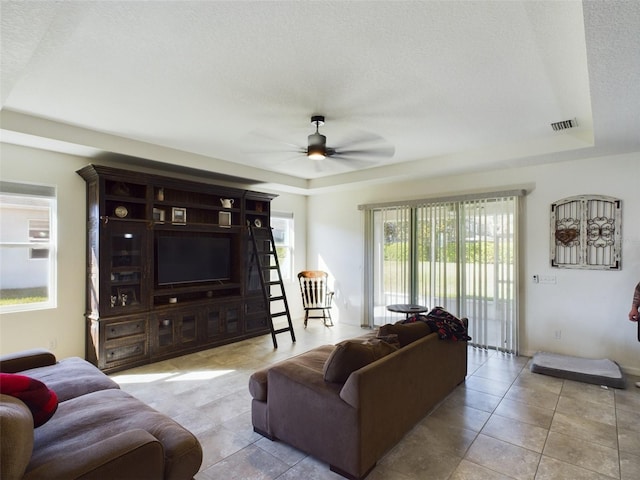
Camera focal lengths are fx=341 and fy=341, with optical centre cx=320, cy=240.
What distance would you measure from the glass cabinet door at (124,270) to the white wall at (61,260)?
1.42 ft

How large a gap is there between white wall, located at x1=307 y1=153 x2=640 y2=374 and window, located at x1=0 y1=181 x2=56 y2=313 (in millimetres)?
5045

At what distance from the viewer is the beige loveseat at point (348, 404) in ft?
6.98

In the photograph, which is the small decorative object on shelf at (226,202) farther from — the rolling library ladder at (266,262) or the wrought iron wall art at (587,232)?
the wrought iron wall art at (587,232)

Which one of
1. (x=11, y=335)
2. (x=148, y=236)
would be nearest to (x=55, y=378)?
(x=11, y=335)

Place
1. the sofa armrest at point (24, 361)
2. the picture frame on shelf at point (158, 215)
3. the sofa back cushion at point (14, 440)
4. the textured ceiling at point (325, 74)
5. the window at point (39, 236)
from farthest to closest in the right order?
1. the picture frame on shelf at point (158, 215)
2. the window at point (39, 236)
3. the sofa armrest at point (24, 361)
4. the textured ceiling at point (325, 74)
5. the sofa back cushion at point (14, 440)

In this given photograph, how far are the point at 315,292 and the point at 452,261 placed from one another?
2559 mm

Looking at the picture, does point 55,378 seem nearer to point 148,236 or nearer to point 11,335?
point 11,335

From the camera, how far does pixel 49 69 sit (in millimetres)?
2496

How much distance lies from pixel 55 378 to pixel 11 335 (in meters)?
1.85

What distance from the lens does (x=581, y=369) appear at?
12.4 feet

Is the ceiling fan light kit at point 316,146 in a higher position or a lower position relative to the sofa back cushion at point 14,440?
higher

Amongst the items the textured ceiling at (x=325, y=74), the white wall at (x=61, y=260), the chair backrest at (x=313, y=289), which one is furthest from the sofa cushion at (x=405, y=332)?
the white wall at (x=61, y=260)

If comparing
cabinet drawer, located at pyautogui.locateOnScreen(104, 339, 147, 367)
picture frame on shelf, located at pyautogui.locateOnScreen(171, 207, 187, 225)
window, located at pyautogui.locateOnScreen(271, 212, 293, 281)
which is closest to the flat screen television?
picture frame on shelf, located at pyautogui.locateOnScreen(171, 207, 187, 225)

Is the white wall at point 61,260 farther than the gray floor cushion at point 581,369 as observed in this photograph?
Yes
